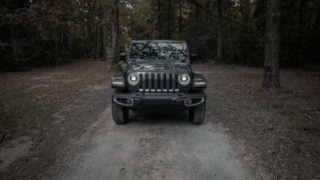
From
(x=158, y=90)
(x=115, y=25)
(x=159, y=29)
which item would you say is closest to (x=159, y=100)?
(x=158, y=90)

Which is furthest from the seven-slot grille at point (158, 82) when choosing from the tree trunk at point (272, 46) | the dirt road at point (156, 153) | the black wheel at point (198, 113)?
the tree trunk at point (272, 46)

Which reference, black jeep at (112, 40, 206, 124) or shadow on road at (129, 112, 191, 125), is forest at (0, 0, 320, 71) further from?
black jeep at (112, 40, 206, 124)

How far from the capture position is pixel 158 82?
5.20 meters

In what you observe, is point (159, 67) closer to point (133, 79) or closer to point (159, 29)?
point (133, 79)

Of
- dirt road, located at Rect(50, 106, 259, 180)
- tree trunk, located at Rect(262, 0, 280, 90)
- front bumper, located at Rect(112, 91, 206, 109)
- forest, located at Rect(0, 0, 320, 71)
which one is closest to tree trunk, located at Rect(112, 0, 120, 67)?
forest, located at Rect(0, 0, 320, 71)

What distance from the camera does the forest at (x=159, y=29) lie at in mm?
16562

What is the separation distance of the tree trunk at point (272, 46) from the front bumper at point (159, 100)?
17.0 ft

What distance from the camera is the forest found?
1656 cm

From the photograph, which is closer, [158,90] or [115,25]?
[158,90]

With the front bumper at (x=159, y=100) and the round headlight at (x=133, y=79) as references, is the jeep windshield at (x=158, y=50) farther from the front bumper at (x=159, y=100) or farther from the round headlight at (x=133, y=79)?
the front bumper at (x=159, y=100)

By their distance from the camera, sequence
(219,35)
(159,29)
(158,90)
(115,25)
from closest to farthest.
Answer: (158,90) → (115,25) → (219,35) → (159,29)

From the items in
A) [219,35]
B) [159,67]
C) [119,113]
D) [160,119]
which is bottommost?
[160,119]

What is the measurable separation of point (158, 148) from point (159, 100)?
1024 mm

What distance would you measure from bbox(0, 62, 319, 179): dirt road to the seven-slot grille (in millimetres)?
891
